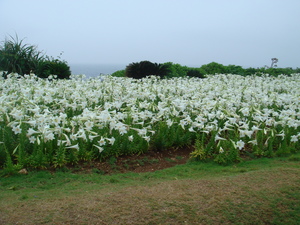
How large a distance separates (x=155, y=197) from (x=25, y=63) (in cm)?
1059

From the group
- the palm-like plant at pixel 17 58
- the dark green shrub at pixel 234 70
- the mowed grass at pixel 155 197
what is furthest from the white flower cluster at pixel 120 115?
the dark green shrub at pixel 234 70

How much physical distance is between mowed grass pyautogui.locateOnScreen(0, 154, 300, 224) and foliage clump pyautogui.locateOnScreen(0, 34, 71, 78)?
859 centimetres

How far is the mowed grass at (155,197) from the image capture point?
122 inches

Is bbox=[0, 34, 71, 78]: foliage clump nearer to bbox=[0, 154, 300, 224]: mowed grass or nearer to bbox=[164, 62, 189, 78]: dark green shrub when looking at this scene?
bbox=[164, 62, 189, 78]: dark green shrub

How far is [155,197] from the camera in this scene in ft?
11.4

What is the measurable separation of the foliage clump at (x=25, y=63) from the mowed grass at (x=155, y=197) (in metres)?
8.59

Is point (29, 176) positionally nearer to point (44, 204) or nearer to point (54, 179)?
point (54, 179)

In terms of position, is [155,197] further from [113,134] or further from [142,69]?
[142,69]

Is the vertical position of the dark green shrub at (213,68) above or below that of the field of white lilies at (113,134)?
above

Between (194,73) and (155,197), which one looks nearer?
(155,197)

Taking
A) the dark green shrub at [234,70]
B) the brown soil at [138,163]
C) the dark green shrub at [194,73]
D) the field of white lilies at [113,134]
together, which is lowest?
the brown soil at [138,163]

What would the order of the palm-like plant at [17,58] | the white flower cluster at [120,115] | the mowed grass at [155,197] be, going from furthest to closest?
the palm-like plant at [17,58] < the white flower cluster at [120,115] < the mowed grass at [155,197]

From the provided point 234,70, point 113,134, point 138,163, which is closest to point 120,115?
point 113,134

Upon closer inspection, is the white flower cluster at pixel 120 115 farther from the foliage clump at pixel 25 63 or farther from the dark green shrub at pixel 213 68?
the dark green shrub at pixel 213 68
